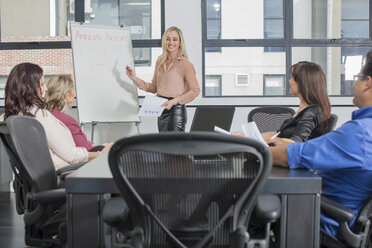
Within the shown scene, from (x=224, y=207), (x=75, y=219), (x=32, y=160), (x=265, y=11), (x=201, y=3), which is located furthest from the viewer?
(x=265, y=11)

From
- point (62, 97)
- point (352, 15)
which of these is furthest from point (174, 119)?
point (352, 15)

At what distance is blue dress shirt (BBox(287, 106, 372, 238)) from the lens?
1.48m

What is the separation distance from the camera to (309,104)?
2.44m

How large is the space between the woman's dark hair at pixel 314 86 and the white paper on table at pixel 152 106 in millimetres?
1500

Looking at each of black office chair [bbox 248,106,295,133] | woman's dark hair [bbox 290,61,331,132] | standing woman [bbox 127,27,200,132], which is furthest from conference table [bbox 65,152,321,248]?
standing woman [bbox 127,27,200,132]

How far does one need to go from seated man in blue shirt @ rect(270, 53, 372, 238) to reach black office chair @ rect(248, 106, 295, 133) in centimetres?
177

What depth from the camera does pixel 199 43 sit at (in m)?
5.10

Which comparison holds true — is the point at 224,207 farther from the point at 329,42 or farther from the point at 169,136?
the point at 329,42

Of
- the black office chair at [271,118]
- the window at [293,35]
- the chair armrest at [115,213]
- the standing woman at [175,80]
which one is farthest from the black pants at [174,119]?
the chair armrest at [115,213]

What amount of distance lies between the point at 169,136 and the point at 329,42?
457 centimetres

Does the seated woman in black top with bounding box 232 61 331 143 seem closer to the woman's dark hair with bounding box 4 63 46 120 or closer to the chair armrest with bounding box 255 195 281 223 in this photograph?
the chair armrest with bounding box 255 195 281 223

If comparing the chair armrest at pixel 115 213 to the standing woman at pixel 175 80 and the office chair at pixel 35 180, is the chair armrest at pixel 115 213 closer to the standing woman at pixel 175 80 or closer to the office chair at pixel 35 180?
the office chair at pixel 35 180

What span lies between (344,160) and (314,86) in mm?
963

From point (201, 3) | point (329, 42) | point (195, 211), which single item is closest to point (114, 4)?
point (201, 3)
